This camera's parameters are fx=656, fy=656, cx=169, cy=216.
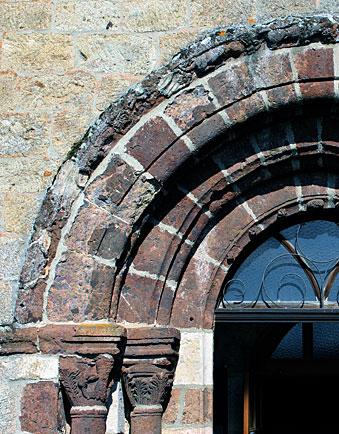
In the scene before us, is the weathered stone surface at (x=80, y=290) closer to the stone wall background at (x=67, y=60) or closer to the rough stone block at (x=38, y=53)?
the stone wall background at (x=67, y=60)

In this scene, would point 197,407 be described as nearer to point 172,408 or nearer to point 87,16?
point 172,408

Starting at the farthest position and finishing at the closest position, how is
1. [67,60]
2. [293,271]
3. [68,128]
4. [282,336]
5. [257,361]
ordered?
[257,361] → [282,336] → [293,271] → [67,60] → [68,128]

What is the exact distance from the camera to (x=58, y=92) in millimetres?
3961

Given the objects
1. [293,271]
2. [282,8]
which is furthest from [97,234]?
[282,8]

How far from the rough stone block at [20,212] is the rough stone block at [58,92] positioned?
21.7 inches

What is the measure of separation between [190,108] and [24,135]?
40.0 inches

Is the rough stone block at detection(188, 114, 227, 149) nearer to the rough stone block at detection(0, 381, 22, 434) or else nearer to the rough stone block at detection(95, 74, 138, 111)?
the rough stone block at detection(95, 74, 138, 111)

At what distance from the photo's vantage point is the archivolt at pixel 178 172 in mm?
→ 3594

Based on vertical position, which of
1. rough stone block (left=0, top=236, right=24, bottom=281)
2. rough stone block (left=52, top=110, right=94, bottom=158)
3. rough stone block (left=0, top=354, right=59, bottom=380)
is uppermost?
rough stone block (left=52, top=110, right=94, bottom=158)

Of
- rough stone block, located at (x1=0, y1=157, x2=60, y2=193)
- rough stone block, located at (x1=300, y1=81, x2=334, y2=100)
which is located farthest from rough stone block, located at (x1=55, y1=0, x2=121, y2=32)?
rough stone block, located at (x1=300, y1=81, x2=334, y2=100)

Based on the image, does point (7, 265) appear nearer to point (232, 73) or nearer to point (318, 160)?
point (232, 73)

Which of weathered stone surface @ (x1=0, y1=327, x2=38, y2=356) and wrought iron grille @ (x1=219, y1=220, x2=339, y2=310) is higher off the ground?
wrought iron grille @ (x1=219, y1=220, x2=339, y2=310)

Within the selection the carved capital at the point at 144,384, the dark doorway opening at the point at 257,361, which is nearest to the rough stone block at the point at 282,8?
the carved capital at the point at 144,384

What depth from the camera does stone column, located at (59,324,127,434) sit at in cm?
342
